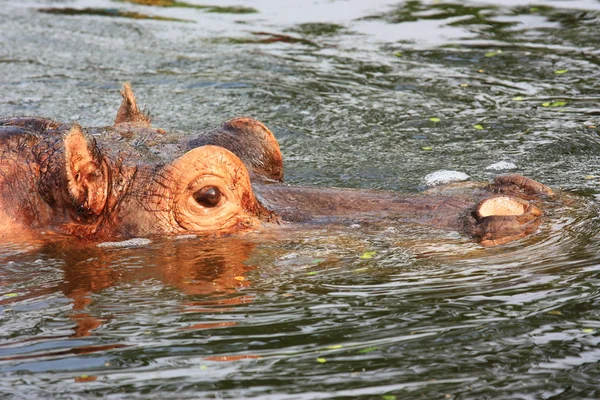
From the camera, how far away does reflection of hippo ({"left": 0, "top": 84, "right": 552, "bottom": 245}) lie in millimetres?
6156

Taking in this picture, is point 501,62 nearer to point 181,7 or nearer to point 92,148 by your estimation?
point 181,7

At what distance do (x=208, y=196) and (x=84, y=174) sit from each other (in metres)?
0.78

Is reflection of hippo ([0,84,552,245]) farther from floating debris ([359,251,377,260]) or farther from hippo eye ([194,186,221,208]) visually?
floating debris ([359,251,377,260])

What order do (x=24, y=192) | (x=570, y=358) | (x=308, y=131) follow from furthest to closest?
(x=308, y=131) → (x=24, y=192) → (x=570, y=358)

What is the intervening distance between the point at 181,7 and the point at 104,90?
4.46 m

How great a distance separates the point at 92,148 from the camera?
611 cm

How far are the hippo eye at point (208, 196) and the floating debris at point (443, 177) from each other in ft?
8.89

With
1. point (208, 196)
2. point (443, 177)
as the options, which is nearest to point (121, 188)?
point (208, 196)

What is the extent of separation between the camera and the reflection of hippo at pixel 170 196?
6156mm

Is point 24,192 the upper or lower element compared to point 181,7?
lower

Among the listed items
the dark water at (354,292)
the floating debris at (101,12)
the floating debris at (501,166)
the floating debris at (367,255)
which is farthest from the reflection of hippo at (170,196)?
the floating debris at (101,12)

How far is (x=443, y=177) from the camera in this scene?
8656mm

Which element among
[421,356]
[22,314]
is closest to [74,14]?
[22,314]

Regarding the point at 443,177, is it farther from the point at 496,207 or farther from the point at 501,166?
the point at 496,207
